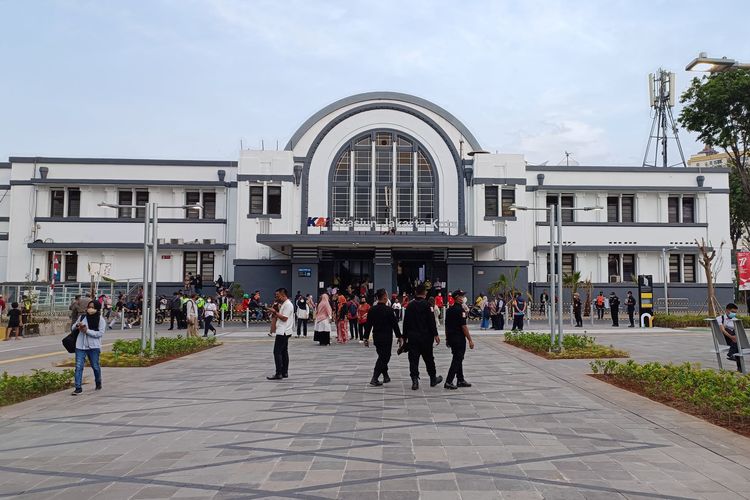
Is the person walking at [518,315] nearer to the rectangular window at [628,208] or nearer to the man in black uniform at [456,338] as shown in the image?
the man in black uniform at [456,338]

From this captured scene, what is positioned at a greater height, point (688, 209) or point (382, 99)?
point (382, 99)

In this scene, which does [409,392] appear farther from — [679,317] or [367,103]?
[367,103]

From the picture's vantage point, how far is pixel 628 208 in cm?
3947

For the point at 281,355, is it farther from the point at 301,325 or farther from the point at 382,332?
the point at 301,325

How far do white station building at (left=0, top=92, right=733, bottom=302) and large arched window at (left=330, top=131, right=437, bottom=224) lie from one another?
7 cm

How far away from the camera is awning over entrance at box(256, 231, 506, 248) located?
32.1 metres

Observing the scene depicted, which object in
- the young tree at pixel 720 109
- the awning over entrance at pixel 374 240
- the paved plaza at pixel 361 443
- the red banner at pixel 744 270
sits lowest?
the paved plaza at pixel 361 443

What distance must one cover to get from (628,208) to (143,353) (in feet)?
110

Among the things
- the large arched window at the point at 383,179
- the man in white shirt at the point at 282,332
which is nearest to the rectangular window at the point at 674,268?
the large arched window at the point at 383,179

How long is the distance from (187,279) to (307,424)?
3014cm

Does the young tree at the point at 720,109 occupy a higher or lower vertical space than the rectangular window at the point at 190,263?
higher

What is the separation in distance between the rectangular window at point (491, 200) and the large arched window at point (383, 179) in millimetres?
3173

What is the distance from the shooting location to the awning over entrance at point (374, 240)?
32.1 metres

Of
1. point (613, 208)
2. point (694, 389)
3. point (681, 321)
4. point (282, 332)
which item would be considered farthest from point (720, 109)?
point (282, 332)
